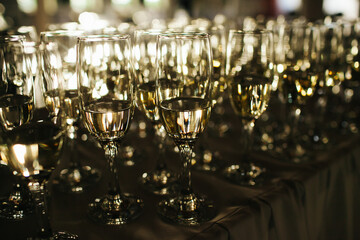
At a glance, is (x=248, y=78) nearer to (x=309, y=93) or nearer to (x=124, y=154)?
(x=309, y=93)

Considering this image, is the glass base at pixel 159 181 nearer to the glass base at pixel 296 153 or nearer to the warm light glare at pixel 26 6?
the glass base at pixel 296 153

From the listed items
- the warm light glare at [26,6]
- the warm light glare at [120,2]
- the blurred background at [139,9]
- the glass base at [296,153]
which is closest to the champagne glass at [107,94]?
the glass base at [296,153]

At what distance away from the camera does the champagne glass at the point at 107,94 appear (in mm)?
839

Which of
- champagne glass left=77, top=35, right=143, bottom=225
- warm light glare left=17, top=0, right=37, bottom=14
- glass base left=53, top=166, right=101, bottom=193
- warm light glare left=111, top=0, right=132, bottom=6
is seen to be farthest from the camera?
warm light glare left=111, top=0, right=132, bottom=6

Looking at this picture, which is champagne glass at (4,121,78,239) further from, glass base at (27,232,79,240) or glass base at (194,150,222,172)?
glass base at (194,150,222,172)

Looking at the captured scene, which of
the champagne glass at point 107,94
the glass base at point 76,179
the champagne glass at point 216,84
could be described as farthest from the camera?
the champagne glass at point 216,84

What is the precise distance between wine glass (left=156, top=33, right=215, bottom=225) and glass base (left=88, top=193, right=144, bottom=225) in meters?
0.07

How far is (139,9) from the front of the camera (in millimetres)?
7551

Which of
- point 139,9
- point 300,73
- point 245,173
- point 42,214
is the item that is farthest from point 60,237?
point 139,9

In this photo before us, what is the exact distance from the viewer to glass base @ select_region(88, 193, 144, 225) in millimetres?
878

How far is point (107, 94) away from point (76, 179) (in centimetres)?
29

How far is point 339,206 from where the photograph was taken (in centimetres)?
123

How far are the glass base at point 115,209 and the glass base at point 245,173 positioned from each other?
0.29 metres

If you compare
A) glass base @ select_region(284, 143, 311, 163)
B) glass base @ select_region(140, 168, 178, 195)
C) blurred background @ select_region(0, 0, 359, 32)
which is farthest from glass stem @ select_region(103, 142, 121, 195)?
blurred background @ select_region(0, 0, 359, 32)
